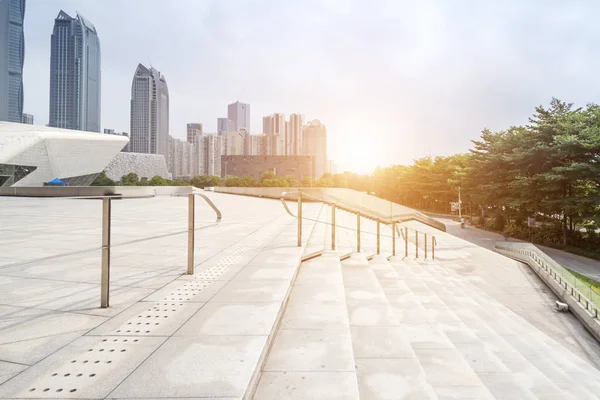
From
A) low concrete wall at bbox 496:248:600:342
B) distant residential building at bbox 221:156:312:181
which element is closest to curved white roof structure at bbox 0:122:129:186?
low concrete wall at bbox 496:248:600:342

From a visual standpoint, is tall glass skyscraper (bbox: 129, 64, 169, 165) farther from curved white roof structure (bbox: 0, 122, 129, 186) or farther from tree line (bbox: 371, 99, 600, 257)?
tree line (bbox: 371, 99, 600, 257)

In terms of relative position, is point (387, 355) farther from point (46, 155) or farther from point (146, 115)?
point (146, 115)

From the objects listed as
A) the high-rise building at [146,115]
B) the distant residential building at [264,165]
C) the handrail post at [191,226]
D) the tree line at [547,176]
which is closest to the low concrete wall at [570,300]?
the tree line at [547,176]

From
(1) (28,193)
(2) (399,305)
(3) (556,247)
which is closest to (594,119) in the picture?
(3) (556,247)

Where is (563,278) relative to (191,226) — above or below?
below

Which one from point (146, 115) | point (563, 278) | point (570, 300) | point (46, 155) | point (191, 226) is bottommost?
point (570, 300)

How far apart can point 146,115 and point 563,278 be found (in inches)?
7943

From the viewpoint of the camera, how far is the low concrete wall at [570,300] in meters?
9.95

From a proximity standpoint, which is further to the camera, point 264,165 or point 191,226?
point 264,165

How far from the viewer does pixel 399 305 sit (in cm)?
525

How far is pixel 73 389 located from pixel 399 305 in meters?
4.28

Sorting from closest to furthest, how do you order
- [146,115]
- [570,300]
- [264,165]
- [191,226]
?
[191,226] < [570,300] < [264,165] < [146,115]

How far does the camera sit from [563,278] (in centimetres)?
1296

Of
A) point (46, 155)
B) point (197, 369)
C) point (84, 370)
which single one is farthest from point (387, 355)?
point (46, 155)
